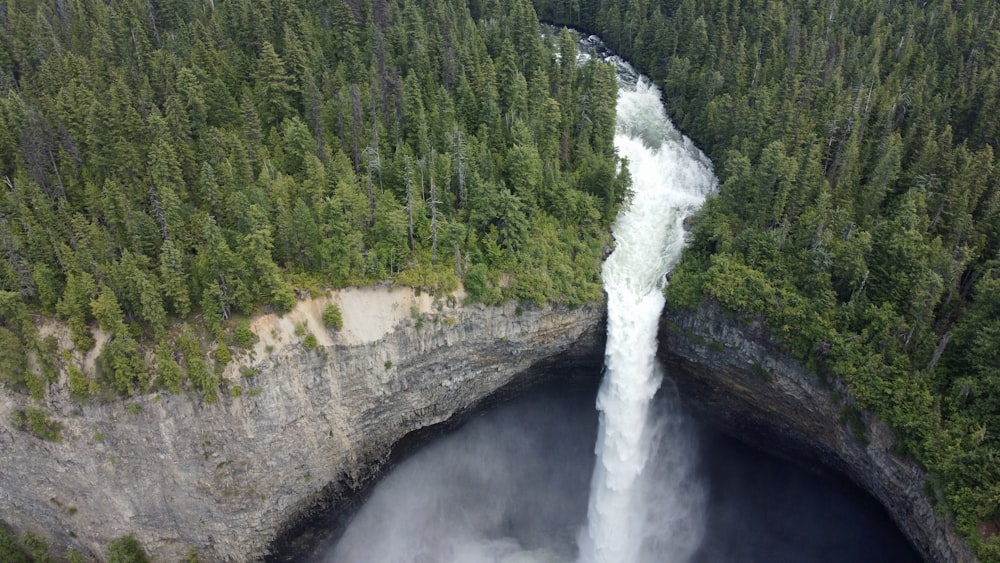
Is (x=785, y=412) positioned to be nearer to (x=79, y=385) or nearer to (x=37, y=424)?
(x=79, y=385)

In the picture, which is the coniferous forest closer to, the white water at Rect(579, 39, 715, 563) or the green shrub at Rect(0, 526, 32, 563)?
the white water at Rect(579, 39, 715, 563)

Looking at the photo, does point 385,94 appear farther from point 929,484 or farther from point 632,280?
point 929,484

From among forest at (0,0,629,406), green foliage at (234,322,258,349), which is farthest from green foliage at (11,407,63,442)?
green foliage at (234,322,258,349)

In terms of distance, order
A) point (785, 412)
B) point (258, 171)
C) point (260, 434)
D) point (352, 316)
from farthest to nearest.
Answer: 1. point (258, 171)
2. point (785, 412)
3. point (352, 316)
4. point (260, 434)

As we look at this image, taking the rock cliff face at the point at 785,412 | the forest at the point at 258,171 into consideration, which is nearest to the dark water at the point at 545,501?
the rock cliff face at the point at 785,412

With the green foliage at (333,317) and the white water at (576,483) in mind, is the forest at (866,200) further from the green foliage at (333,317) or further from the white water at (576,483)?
the green foliage at (333,317)

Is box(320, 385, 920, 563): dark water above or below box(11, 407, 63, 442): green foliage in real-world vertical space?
below

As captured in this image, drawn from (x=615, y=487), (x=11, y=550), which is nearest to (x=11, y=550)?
(x=11, y=550)
